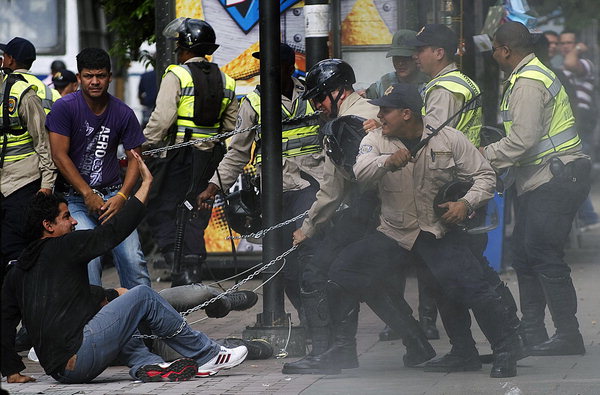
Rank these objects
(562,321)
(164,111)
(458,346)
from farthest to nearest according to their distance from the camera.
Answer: (164,111)
(562,321)
(458,346)

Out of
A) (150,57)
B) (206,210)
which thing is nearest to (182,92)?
(206,210)

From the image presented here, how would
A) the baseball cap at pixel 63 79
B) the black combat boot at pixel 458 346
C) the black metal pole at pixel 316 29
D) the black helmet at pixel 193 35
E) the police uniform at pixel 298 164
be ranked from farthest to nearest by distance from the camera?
the baseball cap at pixel 63 79 → the black helmet at pixel 193 35 → the black metal pole at pixel 316 29 → the police uniform at pixel 298 164 → the black combat boot at pixel 458 346

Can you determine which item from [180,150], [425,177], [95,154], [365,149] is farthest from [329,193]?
[180,150]

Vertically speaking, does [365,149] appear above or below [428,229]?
above

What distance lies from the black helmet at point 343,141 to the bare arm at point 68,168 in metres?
1.46

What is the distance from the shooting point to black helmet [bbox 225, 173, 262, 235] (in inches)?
321

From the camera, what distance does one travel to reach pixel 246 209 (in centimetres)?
814

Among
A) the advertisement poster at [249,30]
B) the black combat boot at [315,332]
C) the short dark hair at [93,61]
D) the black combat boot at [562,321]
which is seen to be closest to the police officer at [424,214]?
the black combat boot at [315,332]

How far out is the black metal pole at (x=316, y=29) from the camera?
8320 mm

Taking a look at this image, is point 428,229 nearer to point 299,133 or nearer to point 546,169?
point 546,169

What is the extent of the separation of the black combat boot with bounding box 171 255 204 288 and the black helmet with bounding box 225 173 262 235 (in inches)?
36.8

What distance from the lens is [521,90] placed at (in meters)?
7.38

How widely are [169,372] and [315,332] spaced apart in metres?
0.86

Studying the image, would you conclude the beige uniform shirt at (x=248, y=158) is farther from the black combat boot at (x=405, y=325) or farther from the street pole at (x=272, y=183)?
the black combat boot at (x=405, y=325)
